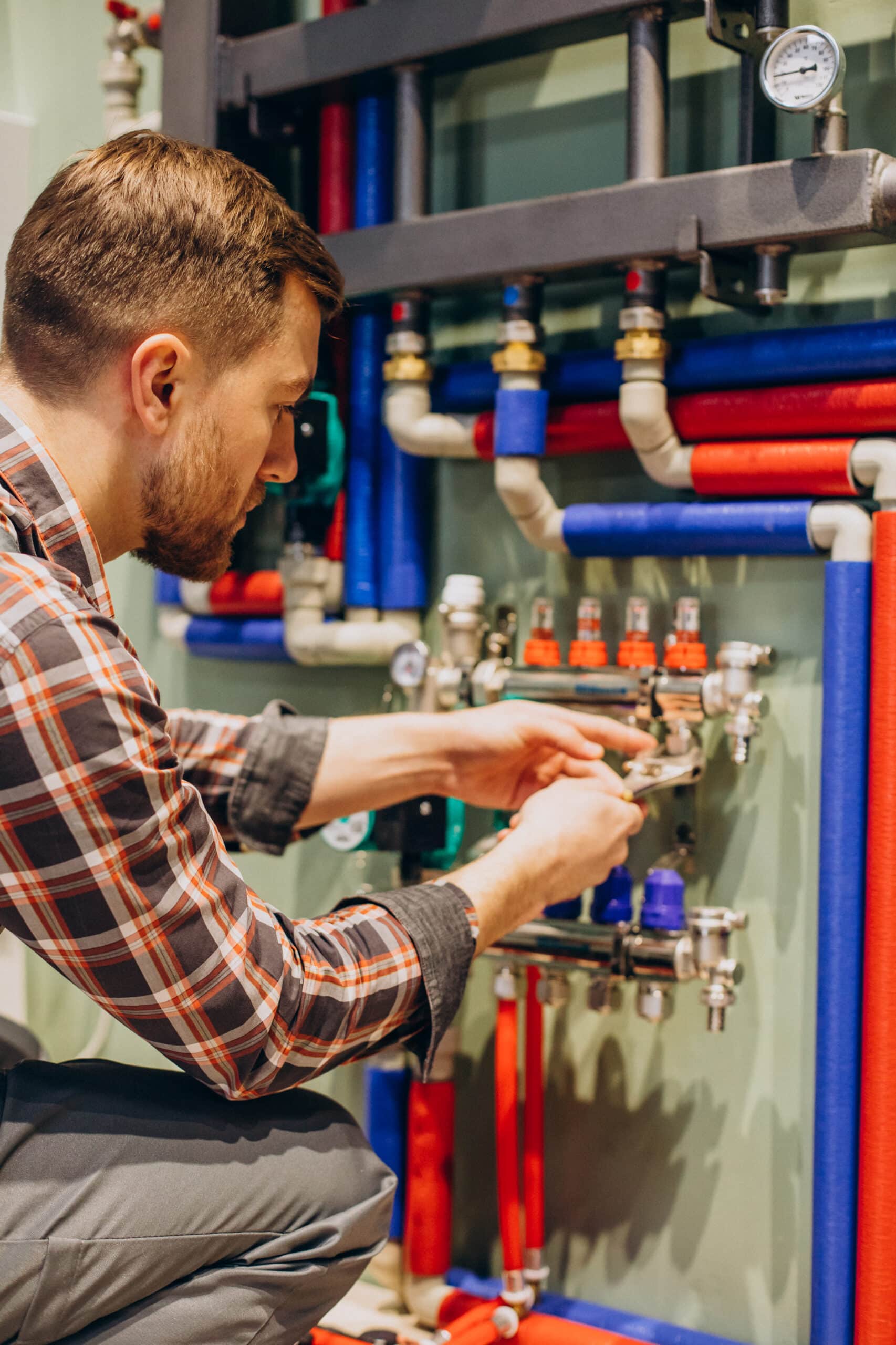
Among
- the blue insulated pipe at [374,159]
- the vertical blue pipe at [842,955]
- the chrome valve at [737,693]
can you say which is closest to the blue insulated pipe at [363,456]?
the blue insulated pipe at [374,159]

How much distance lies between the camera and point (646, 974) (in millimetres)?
1164

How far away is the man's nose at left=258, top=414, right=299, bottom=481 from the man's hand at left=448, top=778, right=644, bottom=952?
0.32 metres

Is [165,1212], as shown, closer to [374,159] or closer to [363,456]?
[363,456]

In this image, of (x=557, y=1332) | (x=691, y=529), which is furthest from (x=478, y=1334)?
(x=691, y=529)

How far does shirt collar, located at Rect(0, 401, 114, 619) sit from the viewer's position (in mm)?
825

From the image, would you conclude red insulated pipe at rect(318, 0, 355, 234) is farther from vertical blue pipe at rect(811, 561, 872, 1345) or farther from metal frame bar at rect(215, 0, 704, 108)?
vertical blue pipe at rect(811, 561, 872, 1345)

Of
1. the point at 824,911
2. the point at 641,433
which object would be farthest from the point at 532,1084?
the point at 641,433

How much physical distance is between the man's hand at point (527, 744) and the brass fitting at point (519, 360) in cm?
31

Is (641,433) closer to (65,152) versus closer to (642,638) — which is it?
(642,638)

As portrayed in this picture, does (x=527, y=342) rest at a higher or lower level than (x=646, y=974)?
higher

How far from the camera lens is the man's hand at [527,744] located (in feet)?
3.80

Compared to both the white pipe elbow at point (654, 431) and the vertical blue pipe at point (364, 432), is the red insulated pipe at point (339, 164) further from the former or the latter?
the white pipe elbow at point (654, 431)

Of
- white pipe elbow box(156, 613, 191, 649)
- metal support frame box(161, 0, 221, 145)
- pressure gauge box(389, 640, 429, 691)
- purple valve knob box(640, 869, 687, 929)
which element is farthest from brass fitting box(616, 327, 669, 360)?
white pipe elbow box(156, 613, 191, 649)

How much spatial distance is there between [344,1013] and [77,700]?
0.27m
